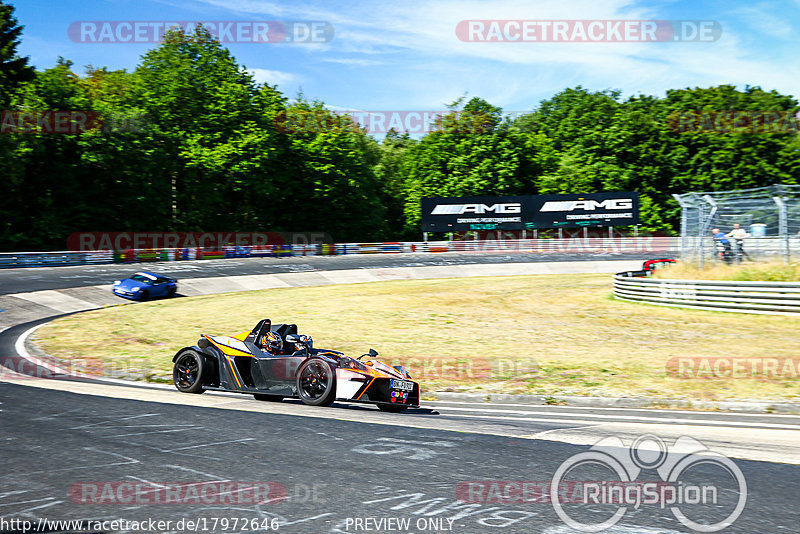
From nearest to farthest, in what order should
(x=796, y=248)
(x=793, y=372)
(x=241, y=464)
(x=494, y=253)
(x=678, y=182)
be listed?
(x=241, y=464) → (x=793, y=372) → (x=796, y=248) → (x=494, y=253) → (x=678, y=182)

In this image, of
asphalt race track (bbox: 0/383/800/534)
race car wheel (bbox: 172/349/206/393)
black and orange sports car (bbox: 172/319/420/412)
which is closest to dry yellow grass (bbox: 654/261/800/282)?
asphalt race track (bbox: 0/383/800/534)

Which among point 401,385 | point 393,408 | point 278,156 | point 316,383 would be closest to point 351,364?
point 316,383

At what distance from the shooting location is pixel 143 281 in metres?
30.8

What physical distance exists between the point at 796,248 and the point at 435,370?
519 inches

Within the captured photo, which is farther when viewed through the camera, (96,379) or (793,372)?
(96,379)

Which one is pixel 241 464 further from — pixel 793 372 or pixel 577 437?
pixel 793 372

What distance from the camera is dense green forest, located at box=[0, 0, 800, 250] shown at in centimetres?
5119

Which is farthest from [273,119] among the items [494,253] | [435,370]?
[435,370]

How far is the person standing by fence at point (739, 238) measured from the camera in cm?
2234

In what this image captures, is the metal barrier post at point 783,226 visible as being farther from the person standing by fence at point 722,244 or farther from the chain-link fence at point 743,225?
the person standing by fence at point 722,244

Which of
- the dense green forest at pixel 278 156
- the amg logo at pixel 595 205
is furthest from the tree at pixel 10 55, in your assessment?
the amg logo at pixel 595 205

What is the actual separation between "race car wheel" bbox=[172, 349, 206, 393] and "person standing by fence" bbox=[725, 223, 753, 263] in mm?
17856

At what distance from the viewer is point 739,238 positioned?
22.4m

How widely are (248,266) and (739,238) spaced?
89.7ft
